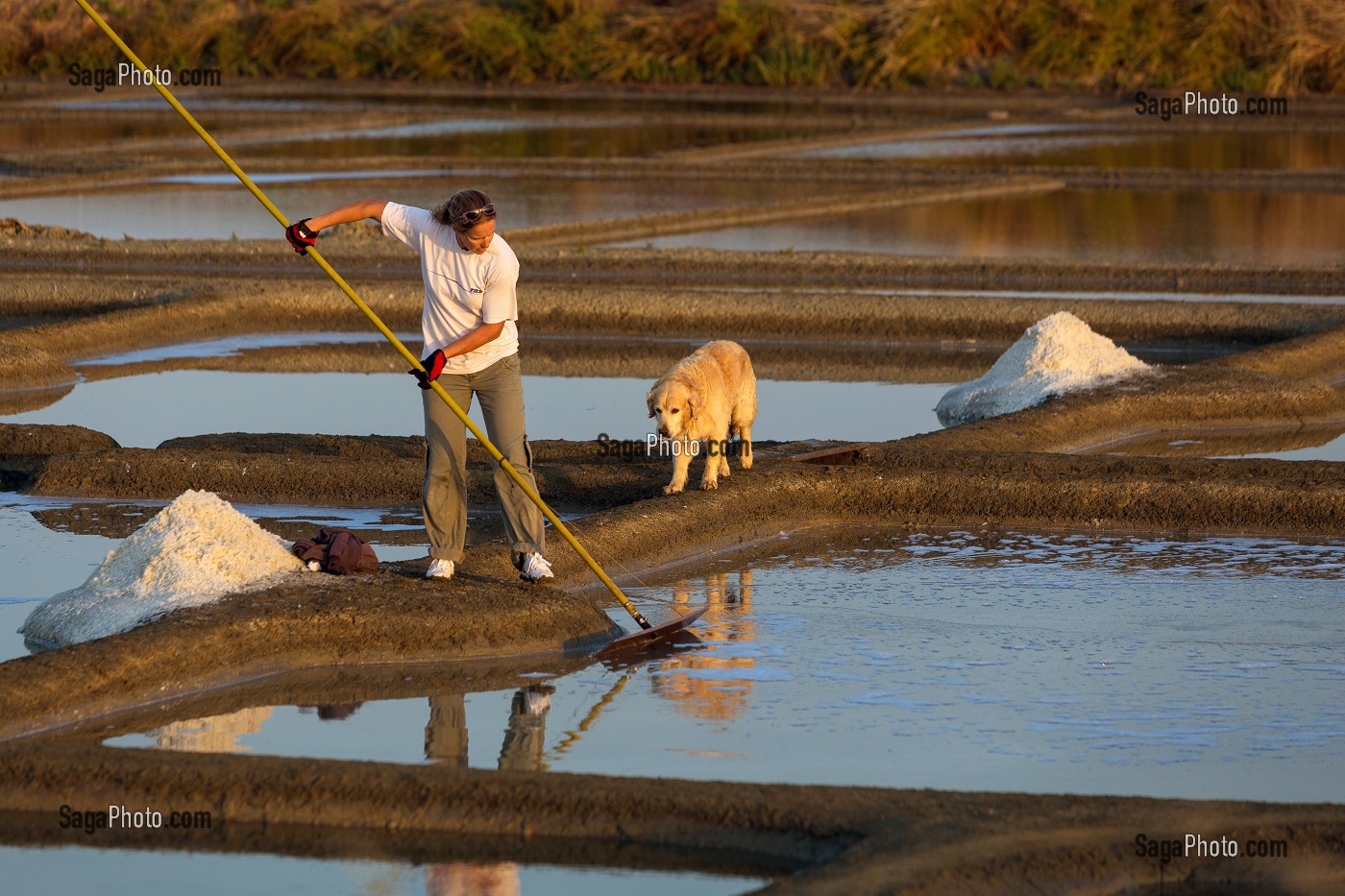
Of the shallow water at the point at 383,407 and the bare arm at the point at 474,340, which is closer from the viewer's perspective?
the bare arm at the point at 474,340

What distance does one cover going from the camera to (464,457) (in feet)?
21.3

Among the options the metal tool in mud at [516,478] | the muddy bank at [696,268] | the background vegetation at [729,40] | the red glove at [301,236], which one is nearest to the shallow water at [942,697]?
the metal tool in mud at [516,478]

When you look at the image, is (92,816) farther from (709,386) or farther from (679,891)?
(709,386)

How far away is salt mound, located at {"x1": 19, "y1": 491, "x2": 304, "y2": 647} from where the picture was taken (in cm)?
616

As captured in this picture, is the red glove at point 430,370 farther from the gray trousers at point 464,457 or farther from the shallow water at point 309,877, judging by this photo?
the shallow water at point 309,877

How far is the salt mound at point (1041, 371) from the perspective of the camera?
34.1 feet

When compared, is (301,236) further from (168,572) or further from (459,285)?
(168,572)

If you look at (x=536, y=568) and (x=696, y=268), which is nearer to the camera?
(x=536, y=568)

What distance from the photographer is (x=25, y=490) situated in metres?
8.56

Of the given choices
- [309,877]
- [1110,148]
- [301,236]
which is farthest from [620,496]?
[1110,148]

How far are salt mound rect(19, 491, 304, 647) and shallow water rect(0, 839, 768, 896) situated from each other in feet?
4.92

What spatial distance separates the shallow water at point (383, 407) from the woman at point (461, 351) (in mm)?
3303

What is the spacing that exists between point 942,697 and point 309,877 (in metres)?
2.06

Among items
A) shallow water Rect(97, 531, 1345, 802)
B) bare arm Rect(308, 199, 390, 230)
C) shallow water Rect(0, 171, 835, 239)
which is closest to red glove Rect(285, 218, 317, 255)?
bare arm Rect(308, 199, 390, 230)
